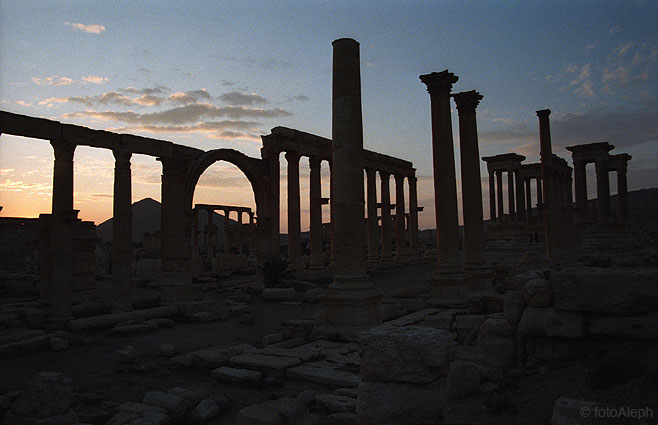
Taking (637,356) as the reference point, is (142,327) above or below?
below

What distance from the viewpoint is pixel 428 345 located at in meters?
4.61

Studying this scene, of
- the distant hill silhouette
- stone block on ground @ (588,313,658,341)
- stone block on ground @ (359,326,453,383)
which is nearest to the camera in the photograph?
stone block on ground @ (359,326,453,383)

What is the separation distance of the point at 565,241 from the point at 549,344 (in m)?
24.6

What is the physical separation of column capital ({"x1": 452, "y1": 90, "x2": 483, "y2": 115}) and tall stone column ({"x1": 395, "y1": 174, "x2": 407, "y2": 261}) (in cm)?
1803

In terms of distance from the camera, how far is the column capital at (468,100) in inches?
602

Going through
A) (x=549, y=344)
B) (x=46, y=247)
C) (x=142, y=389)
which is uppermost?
(x=46, y=247)

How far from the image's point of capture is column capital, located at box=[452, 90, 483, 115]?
50.1 feet

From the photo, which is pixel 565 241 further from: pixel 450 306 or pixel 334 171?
pixel 334 171

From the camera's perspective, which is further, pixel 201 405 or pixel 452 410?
pixel 201 405

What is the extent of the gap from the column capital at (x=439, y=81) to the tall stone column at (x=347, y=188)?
4.14 meters

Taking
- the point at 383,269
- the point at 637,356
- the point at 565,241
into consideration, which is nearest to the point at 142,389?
the point at 637,356

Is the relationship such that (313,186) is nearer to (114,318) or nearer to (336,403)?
(114,318)

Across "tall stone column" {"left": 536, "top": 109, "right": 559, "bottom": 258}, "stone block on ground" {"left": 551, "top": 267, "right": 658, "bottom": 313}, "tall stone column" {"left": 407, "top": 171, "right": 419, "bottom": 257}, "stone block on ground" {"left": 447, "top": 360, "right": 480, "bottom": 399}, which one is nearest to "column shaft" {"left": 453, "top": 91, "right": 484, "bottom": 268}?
"tall stone column" {"left": 536, "top": 109, "right": 559, "bottom": 258}

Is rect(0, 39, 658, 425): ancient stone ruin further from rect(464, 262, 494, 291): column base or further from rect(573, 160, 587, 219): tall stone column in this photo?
rect(573, 160, 587, 219): tall stone column
